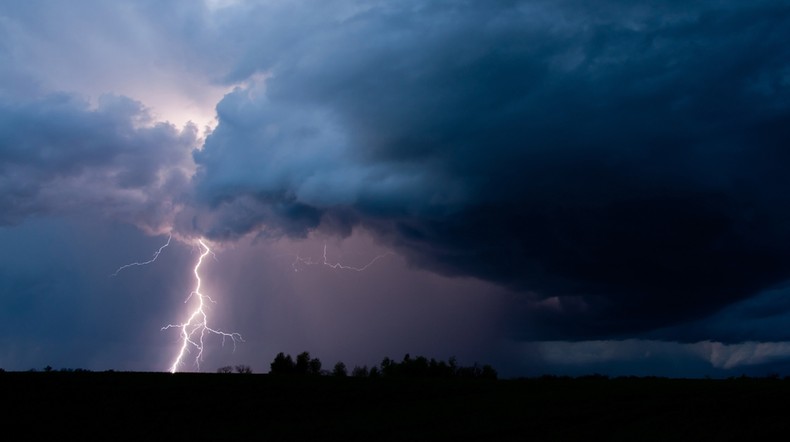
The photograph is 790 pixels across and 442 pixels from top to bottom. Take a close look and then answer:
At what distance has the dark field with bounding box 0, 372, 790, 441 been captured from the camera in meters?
29.8

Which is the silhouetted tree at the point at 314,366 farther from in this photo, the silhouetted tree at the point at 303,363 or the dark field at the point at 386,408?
the dark field at the point at 386,408

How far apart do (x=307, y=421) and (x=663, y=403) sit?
19.4m

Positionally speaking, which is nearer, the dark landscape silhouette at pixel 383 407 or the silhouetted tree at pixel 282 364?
the dark landscape silhouette at pixel 383 407

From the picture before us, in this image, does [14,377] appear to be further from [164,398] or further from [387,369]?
[387,369]

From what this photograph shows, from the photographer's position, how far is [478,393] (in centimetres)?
4294

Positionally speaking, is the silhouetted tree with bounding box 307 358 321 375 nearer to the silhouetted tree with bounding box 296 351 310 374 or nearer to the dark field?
the silhouetted tree with bounding box 296 351 310 374

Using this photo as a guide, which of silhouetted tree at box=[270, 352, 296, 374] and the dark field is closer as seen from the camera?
the dark field

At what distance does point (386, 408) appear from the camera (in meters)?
38.7

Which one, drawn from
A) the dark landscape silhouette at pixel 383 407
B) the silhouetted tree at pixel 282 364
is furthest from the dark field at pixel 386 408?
the silhouetted tree at pixel 282 364

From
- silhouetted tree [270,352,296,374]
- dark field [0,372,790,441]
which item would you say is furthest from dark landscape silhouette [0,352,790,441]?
silhouetted tree [270,352,296,374]

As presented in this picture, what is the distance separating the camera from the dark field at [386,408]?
1175 inches

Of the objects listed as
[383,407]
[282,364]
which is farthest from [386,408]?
[282,364]

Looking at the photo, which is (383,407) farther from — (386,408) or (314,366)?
(314,366)

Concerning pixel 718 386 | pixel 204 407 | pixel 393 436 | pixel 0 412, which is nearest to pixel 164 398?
pixel 204 407
